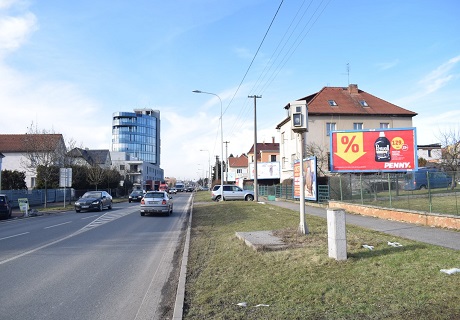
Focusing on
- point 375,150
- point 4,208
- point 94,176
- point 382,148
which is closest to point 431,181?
point 382,148

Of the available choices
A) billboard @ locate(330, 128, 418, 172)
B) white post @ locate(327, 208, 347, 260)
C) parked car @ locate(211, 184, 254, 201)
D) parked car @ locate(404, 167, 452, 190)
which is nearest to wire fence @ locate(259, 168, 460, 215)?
parked car @ locate(404, 167, 452, 190)

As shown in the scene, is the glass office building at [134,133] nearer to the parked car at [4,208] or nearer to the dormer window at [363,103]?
the dormer window at [363,103]

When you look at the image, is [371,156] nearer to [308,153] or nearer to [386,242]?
[308,153]

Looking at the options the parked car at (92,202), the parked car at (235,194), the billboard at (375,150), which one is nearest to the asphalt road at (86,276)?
the parked car at (92,202)

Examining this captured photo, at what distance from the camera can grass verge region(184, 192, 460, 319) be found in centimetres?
477

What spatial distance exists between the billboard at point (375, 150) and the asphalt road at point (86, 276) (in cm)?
1696

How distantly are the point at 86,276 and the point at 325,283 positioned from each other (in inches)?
181

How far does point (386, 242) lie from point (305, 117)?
376 cm

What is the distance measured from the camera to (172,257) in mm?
9781

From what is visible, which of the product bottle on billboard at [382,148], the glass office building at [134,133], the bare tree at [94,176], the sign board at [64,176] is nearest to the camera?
the product bottle on billboard at [382,148]

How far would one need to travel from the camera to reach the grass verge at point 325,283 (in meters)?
4.77

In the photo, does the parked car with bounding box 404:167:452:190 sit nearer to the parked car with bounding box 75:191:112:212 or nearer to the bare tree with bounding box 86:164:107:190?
the parked car with bounding box 75:191:112:212

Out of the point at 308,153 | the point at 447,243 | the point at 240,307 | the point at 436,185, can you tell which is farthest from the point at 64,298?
the point at 308,153

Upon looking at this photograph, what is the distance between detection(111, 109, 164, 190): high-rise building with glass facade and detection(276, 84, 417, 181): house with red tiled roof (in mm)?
73405
